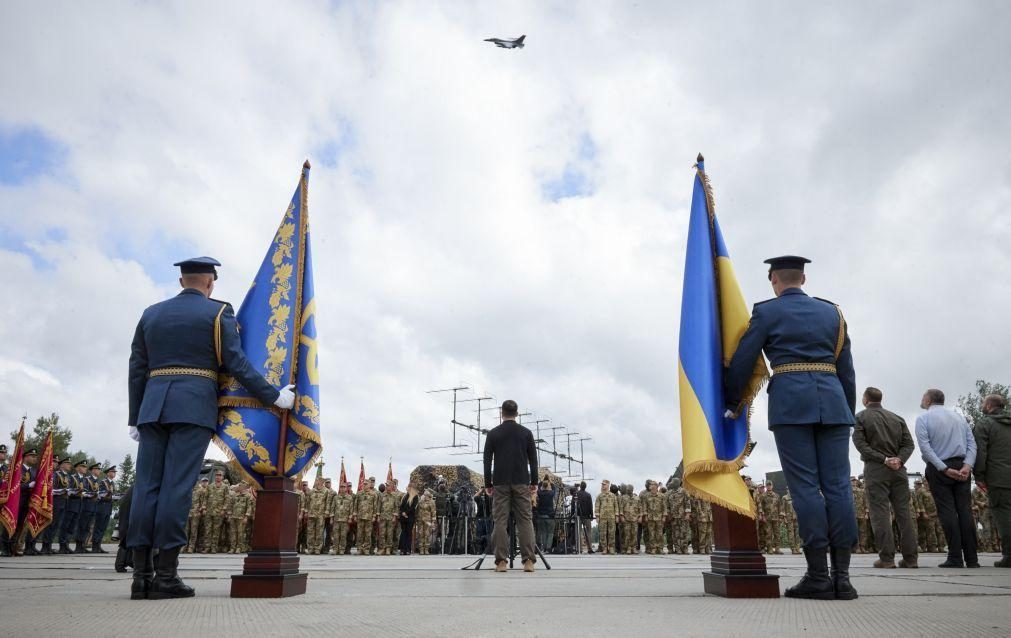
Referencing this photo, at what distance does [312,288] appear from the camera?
4.42 metres

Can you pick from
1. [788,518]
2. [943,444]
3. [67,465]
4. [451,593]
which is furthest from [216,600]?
[788,518]

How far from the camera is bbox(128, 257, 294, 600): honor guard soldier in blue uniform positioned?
354cm

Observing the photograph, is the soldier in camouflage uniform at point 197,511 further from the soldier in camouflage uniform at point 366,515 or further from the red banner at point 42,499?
the red banner at point 42,499

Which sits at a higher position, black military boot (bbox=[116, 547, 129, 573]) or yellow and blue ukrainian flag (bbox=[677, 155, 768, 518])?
yellow and blue ukrainian flag (bbox=[677, 155, 768, 518])

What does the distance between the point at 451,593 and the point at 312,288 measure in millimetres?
2082

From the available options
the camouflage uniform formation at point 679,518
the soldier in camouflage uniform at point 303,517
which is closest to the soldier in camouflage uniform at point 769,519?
the camouflage uniform formation at point 679,518

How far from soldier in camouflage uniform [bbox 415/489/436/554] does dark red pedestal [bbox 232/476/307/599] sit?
41.0 ft

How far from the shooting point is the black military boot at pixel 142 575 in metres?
3.47

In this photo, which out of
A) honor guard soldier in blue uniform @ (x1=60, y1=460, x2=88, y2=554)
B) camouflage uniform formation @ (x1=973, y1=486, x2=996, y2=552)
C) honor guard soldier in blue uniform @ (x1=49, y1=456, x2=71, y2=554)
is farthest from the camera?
camouflage uniform formation @ (x1=973, y1=486, x2=996, y2=552)

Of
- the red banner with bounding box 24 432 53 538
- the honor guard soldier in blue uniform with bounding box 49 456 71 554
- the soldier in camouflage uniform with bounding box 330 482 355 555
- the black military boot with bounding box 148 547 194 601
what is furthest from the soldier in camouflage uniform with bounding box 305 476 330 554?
the black military boot with bounding box 148 547 194 601

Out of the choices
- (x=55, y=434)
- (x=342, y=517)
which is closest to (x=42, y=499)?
(x=342, y=517)

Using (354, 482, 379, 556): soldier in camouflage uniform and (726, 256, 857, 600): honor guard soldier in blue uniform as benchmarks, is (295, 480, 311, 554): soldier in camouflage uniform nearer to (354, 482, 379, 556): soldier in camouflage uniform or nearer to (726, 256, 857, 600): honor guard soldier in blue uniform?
(354, 482, 379, 556): soldier in camouflage uniform

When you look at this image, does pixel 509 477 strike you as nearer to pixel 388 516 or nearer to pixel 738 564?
pixel 738 564

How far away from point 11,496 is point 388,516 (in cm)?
742
